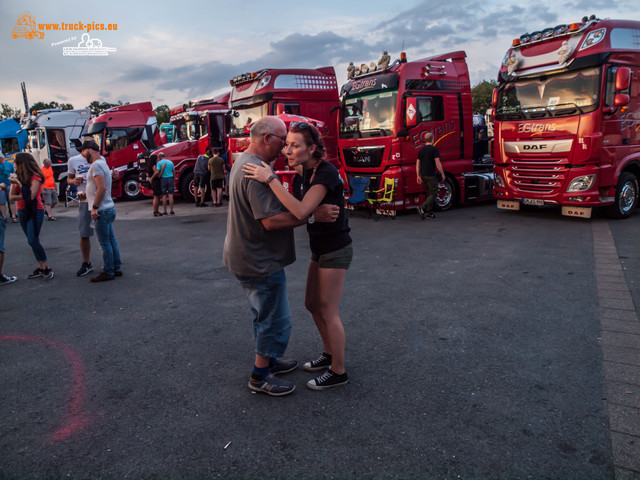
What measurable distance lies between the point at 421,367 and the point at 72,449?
246 centimetres

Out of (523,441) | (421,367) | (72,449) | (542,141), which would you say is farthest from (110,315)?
(542,141)

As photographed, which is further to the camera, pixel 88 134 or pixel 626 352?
pixel 88 134

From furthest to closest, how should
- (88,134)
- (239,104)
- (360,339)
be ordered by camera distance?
(88,134)
(239,104)
(360,339)

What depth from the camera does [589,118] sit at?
8680 mm

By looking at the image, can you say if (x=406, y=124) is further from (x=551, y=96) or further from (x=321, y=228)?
(x=321, y=228)

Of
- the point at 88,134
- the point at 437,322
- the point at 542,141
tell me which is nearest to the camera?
the point at 437,322

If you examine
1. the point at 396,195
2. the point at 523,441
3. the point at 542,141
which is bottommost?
the point at 523,441

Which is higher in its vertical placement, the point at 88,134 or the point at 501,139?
the point at 88,134

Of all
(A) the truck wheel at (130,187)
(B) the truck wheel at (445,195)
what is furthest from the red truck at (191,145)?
(B) the truck wheel at (445,195)

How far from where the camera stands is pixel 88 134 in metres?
18.5

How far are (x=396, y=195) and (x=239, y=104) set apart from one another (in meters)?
6.06

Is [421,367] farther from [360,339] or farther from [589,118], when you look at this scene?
[589,118]

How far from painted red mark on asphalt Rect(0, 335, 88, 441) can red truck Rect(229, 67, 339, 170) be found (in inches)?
341

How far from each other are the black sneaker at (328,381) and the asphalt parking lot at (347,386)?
53 mm
